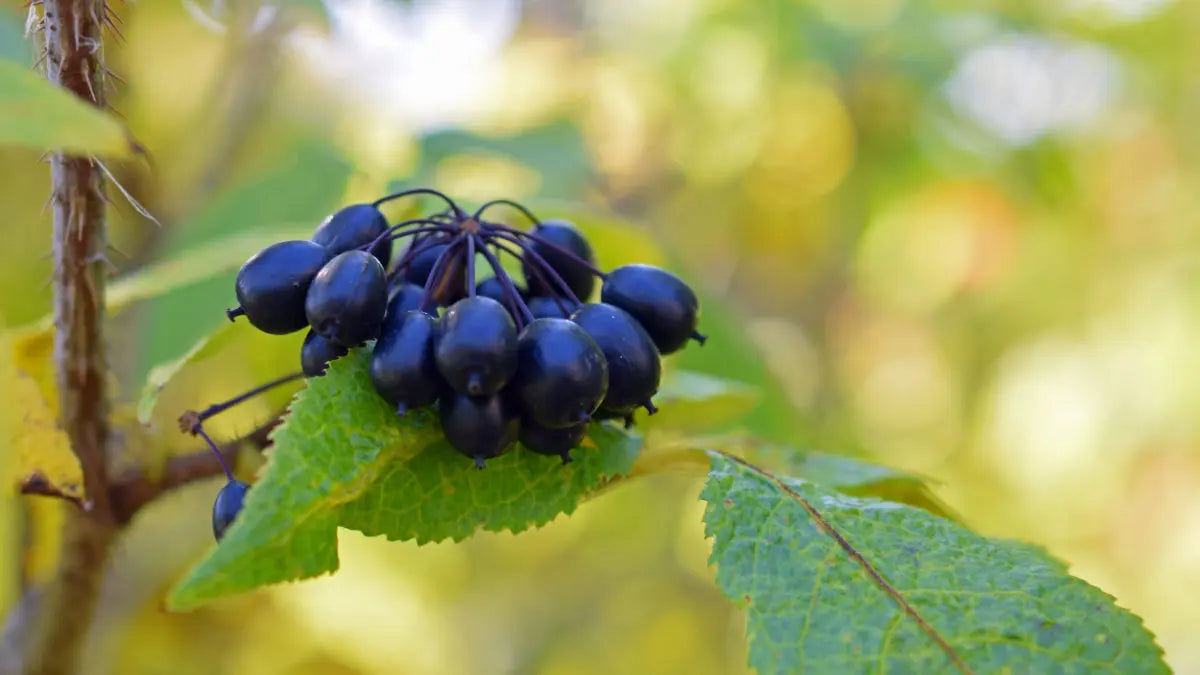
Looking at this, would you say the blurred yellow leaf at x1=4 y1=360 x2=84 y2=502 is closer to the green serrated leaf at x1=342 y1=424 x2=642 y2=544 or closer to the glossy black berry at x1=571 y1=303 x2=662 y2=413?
the green serrated leaf at x1=342 y1=424 x2=642 y2=544

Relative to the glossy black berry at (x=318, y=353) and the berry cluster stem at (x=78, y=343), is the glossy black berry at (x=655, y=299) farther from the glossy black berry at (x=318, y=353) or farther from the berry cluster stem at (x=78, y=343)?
the berry cluster stem at (x=78, y=343)

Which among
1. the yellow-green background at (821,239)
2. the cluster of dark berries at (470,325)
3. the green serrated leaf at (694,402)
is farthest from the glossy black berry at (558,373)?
the yellow-green background at (821,239)

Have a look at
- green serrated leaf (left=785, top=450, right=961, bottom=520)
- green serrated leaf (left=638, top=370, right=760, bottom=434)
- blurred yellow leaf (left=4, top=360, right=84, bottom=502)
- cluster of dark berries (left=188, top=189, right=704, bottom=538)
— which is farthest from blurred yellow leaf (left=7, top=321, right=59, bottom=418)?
green serrated leaf (left=785, top=450, right=961, bottom=520)

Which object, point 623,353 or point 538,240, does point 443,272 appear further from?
point 623,353

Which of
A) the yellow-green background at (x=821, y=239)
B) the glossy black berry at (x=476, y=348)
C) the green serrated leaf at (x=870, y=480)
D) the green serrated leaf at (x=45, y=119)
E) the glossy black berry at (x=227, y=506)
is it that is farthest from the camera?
the yellow-green background at (x=821, y=239)

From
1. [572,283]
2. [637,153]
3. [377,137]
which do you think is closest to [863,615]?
[572,283]

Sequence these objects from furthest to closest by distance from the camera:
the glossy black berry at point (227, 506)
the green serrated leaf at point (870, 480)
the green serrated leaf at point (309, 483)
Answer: the green serrated leaf at point (870, 480)
the glossy black berry at point (227, 506)
the green serrated leaf at point (309, 483)
